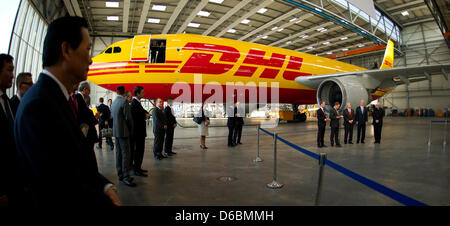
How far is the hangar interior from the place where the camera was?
304 cm

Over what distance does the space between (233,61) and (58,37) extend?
25.7 ft

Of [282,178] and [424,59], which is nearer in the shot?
[282,178]

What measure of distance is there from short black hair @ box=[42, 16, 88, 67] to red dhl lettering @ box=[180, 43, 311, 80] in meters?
6.98

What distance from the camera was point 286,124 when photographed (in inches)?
542

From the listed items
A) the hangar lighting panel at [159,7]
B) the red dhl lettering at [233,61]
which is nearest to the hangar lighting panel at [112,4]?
the hangar lighting panel at [159,7]

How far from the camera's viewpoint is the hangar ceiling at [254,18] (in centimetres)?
1493

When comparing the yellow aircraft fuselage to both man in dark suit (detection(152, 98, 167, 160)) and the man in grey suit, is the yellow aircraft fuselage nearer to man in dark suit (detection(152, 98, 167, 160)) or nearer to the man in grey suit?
man in dark suit (detection(152, 98, 167, 160))

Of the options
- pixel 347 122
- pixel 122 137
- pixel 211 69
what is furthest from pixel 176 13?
pixel 122 137

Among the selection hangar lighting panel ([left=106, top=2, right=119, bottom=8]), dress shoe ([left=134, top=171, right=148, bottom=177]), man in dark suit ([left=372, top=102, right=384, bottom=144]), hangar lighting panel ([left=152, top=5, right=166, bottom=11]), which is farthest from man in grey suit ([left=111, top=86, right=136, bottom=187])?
hangar lighting panel ([left=106, top=2, right=119, bottom=8])

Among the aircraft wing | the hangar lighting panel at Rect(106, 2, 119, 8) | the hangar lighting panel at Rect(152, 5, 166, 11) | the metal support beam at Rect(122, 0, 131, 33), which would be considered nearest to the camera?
the aircraft wing

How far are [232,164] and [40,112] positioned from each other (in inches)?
154

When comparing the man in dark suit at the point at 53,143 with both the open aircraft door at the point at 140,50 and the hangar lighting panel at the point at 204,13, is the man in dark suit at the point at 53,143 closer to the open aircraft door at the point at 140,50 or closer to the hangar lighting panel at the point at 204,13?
the open aircraft door at the point at 140,50

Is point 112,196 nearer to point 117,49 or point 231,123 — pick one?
point 231,123
